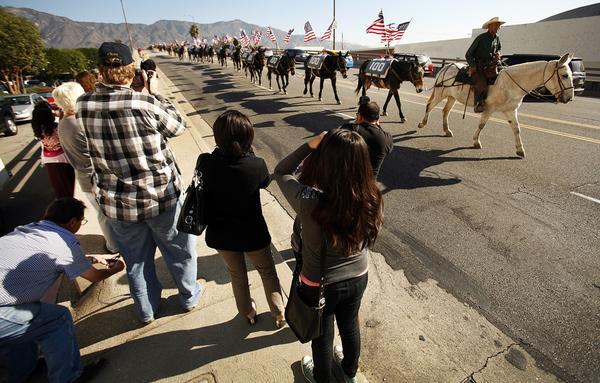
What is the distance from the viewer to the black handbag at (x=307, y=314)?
5.64 ft

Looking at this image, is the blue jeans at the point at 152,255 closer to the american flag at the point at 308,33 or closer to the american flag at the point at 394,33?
the american flag at the point at 394,33

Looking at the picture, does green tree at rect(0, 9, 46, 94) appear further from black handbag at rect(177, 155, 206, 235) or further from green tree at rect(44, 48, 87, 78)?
black handbag at rect(177, 155, 206, 235)

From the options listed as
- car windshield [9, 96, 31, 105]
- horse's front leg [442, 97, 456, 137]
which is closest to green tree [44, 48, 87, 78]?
car windshield [9, 96, 31, 105]

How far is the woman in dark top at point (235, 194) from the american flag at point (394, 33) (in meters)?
14.3

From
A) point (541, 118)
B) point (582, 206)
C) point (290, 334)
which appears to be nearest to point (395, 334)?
point (290, 334)

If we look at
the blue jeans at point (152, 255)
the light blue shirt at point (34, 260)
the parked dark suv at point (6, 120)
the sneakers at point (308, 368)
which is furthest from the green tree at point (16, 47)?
the sneakers at point (308, 368)

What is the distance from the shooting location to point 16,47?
2278 cm

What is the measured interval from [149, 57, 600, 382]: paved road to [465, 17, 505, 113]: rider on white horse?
1387mm

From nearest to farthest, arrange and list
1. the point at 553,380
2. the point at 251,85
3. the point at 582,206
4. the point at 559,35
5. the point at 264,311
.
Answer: the point at 553,380, the point at 264,311, the point at 582,206, the point at 251,85, the point at 559,35

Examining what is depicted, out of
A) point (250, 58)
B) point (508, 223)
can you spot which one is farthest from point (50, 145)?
point (250, 58)

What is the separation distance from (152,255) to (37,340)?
2.99 ft

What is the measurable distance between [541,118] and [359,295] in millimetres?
11749

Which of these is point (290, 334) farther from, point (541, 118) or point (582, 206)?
point (541, 118)

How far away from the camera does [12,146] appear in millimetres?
9531
